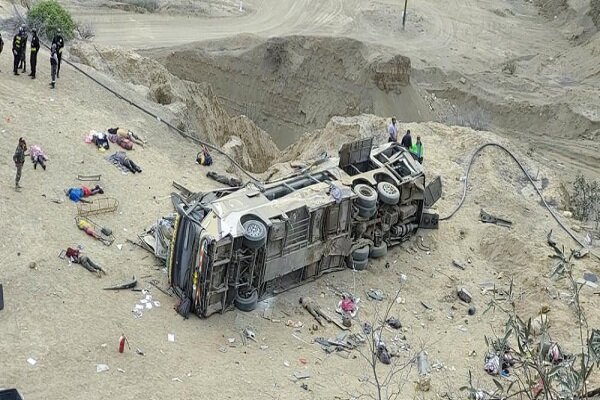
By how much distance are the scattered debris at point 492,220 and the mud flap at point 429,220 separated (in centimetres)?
143

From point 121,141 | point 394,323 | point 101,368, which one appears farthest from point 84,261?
point 121,141

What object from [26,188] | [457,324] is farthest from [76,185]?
[457,324]

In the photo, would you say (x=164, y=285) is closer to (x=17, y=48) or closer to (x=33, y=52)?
(x=33, y=52)

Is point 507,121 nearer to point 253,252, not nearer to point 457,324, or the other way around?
point 457,324

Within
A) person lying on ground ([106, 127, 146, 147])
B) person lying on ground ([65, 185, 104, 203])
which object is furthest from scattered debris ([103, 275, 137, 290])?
person lying on ground ([106, 127, 146, 147])

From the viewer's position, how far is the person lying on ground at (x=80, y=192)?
668 inches

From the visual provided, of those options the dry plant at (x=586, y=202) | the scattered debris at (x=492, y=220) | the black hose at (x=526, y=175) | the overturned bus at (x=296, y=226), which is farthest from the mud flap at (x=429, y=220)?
the dry plant at (x=586, y=202)

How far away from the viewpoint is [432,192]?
60.5ft

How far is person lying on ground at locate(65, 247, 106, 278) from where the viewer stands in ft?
48.6

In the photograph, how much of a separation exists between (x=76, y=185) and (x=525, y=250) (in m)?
9.50

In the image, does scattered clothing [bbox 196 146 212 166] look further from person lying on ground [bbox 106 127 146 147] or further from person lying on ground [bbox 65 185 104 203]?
person lying on ground [bbox 65 185 104 203]

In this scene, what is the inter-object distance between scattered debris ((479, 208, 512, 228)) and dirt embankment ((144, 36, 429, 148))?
14.7 meters

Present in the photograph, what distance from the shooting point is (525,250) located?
17.9 metres

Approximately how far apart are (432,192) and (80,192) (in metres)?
7.42
